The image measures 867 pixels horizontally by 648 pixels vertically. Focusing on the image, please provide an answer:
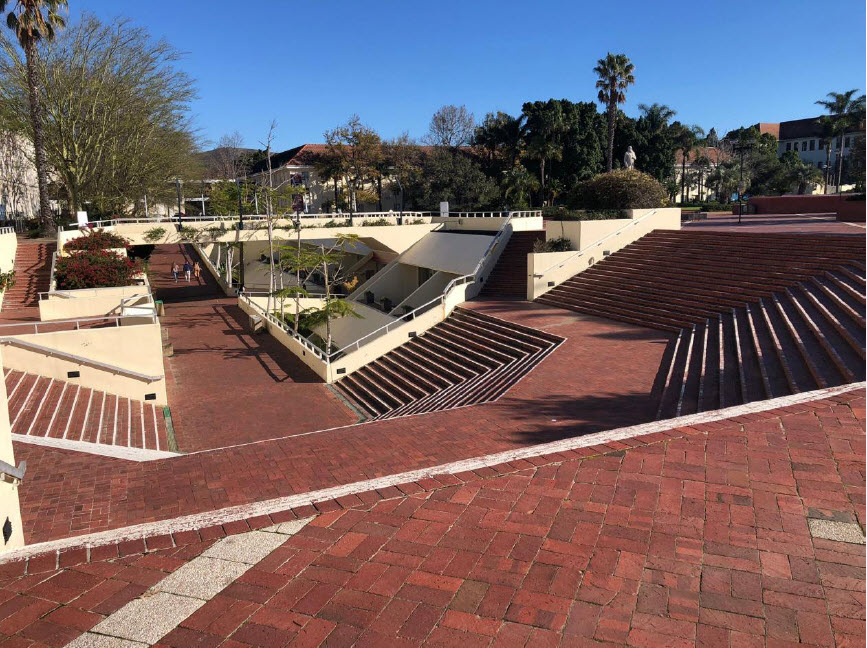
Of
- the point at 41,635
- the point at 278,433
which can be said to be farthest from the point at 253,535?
the point at 278,433

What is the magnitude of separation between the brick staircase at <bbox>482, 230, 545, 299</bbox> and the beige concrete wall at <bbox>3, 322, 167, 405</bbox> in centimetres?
1352

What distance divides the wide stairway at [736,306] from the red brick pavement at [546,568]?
193 inches

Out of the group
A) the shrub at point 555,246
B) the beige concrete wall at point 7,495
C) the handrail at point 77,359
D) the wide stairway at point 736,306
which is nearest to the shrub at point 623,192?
the wide stairway at point 736,306

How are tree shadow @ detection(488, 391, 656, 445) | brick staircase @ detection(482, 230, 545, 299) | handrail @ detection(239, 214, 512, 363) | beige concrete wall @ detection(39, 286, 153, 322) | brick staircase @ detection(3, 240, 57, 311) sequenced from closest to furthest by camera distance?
tree shadow @ detection(488, 391, 656, 445) → beige concrete wall @ detection(39, 286, 153, 322) → handrail @ detection(239, 214, 512, 363) → brick staircase @ detection(3, 240, 57, 311) → brick staircase @ detection(482, 230, 545, 299)

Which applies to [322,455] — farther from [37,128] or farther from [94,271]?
[37,128]

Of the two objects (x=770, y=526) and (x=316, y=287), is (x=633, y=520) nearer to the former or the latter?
(x=770, y=526)

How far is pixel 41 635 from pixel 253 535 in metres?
1.46

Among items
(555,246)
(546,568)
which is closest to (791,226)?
(555,246)

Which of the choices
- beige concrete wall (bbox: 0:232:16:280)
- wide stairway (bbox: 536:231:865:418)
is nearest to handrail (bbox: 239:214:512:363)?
wide stairway (bbox: 536:231:865:418)

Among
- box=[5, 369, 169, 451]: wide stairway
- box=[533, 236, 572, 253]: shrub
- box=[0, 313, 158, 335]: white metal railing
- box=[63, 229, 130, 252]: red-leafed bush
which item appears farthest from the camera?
box=[533, 236, 572, 253]: shrub

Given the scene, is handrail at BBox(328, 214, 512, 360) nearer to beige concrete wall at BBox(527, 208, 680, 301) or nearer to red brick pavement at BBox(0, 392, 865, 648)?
beige concrete wall at BBox(527, 208, 680, 301)

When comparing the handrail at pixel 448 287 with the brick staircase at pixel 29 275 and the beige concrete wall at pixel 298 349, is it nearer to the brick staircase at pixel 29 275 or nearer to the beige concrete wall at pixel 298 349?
the beige concrete wall at pixel 298 349

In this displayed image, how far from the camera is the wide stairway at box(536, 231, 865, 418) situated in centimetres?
1051

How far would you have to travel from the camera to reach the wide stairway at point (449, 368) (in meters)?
15.2
